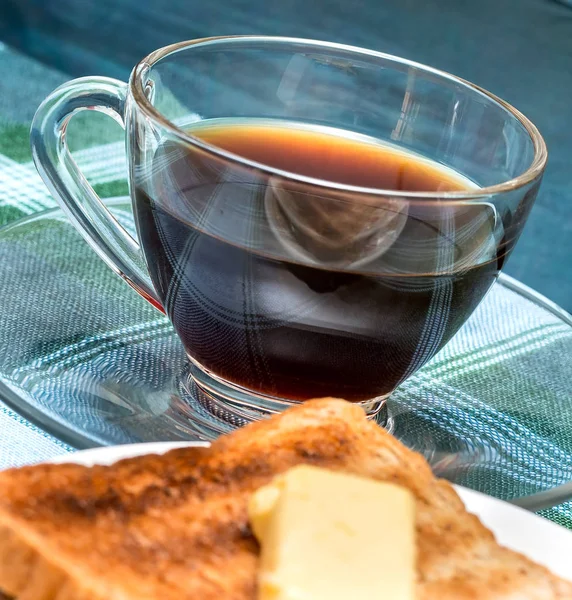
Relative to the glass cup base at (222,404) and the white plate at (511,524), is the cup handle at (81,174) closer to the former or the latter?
the glass cup base at (222,404)

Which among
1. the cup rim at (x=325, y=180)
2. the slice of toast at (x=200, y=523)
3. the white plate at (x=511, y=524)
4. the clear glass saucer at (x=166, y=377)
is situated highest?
the cup rim at (x=325, y=180)

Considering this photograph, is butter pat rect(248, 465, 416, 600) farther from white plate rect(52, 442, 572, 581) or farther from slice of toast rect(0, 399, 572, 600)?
white plate rect(52, 442, 572, 581)

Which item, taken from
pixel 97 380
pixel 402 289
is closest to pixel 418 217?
pixel 402 289

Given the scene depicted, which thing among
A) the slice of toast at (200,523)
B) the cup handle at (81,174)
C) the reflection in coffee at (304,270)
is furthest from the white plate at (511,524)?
the cup handle at (81,174)

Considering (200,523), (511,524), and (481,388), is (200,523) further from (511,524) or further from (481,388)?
(481,388)

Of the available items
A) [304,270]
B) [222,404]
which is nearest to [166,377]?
[222,404]

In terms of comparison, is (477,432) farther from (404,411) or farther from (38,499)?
(38,499)
